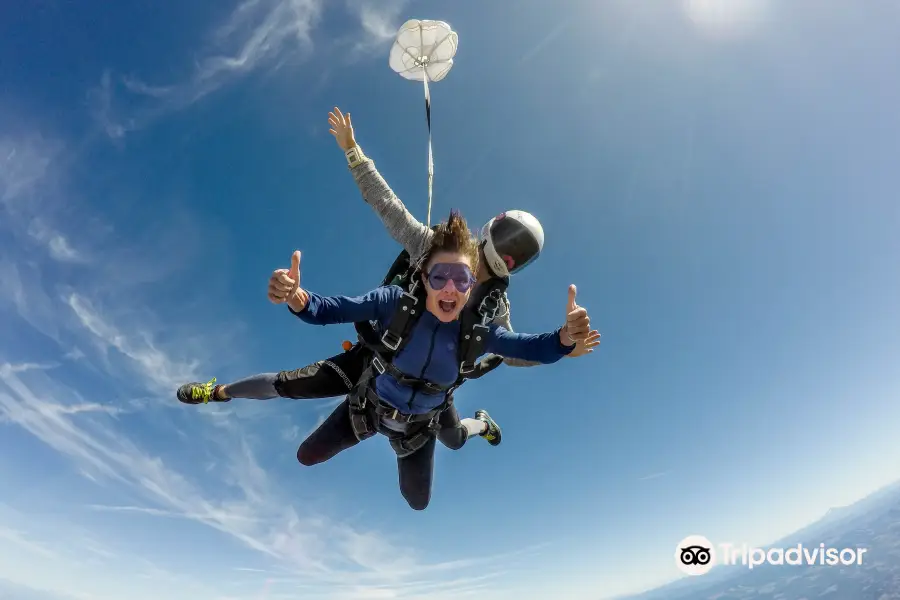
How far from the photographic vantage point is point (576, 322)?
2803 mm

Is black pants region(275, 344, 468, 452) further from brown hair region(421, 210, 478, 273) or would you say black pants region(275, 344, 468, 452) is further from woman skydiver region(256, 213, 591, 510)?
brown hair region(421, 210, 478, 273)

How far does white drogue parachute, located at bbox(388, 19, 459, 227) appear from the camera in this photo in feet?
16.5

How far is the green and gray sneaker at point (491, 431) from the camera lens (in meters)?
6.43

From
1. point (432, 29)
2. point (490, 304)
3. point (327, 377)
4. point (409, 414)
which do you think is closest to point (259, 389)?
point (327, 377)

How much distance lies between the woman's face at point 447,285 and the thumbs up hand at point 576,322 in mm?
914

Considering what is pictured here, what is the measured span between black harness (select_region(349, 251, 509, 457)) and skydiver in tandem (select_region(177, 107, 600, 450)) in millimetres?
19

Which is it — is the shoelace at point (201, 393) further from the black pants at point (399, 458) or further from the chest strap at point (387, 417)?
the chest strap at point (387, 417)

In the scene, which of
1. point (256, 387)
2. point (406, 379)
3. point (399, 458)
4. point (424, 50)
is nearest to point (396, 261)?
point (406, 379)

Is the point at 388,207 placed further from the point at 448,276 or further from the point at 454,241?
the point at 448,276

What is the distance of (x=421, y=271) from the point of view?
359cm

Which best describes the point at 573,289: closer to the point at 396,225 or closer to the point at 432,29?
the point at 396,225

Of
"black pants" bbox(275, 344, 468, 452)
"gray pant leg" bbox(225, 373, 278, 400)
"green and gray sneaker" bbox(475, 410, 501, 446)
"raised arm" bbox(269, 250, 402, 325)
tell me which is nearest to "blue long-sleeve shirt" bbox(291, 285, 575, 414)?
"raised arm" bbox(269, 250, 402, 325)

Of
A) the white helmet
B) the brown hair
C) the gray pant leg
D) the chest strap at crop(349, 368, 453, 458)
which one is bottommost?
the chest strap at crop(349, 368, 453, 458)

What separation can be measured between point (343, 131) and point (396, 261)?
145cm
